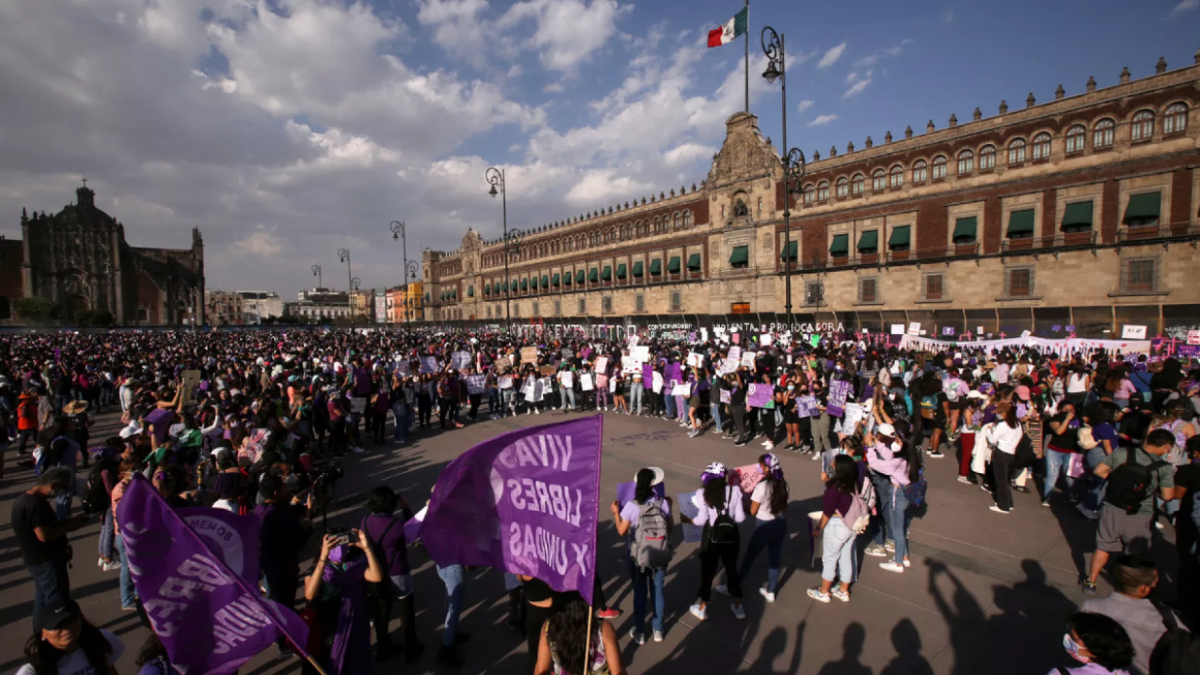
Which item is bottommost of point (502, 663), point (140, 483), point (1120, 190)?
point (502, 663)

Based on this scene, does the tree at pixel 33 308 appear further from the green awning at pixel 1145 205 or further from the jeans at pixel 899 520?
the green awning at pixel 1145 205

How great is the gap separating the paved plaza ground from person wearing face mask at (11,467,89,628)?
604 millimetres

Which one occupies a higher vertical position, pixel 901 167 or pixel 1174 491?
pixel 901 167

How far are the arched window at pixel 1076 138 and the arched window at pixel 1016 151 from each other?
6.04ft

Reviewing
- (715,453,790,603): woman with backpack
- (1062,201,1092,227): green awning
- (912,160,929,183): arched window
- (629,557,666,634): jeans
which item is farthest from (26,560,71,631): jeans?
(912,160,929,183): arched window

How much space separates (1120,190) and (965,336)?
10752mm

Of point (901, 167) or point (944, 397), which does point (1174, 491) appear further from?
point (901, 167)

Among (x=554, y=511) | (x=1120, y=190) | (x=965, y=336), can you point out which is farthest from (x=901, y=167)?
(x=554, y=511)

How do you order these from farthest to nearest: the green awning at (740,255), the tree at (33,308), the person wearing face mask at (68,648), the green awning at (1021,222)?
the tree at (33,308) < the green awning at (740,255) < the green awning at (1021,222) < the person wearing face mask at (68,648)

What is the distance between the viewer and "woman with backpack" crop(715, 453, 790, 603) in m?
4.65

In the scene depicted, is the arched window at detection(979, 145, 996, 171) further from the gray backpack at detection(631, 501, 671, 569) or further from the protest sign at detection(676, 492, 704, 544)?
the gray backpack at detection(631, 501, 671, 569)

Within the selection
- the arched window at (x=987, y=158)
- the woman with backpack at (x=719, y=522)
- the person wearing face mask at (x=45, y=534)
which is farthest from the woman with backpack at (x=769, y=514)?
the arched window at (x=987, y=158)

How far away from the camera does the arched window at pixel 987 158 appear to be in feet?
94.3

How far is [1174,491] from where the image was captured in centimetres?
480
